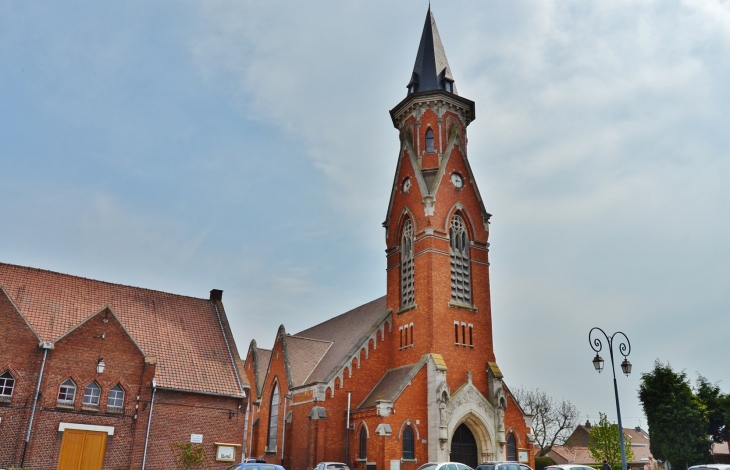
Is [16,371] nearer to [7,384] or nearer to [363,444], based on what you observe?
[7,384]

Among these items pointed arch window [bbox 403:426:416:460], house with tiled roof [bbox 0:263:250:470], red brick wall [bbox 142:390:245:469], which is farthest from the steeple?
red brick wall [bbox 142:390:245:469]

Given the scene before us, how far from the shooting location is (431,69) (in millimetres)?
40688

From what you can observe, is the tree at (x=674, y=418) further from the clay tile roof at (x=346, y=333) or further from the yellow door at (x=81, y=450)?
the yellow door at (x=81, y=450)

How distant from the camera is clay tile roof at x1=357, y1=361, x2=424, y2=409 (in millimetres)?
30703

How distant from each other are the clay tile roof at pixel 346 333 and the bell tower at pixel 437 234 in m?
2.09

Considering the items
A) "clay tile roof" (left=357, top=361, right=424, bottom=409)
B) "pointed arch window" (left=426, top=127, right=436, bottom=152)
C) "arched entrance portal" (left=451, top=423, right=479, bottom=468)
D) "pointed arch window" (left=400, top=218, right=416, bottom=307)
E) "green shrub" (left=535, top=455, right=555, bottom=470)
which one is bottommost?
"green shrub" (left=535, top=455, right=555, bottom=470)

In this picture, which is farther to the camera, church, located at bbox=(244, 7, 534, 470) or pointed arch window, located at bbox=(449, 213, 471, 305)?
pointed arch window, located at bbox=(449, 213, 471, 305)

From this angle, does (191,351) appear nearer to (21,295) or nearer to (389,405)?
(21,295)

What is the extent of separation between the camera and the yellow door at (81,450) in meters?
24.1

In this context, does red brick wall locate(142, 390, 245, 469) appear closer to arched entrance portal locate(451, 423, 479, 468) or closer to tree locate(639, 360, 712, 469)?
arched entrance portal locate(451, 423, 479, 468)

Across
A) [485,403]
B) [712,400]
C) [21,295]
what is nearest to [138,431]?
[21,295]

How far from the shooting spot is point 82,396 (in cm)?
2500

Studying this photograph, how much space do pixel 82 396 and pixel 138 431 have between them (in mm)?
2909

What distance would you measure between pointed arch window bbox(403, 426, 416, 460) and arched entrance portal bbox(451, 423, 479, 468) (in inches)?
101
